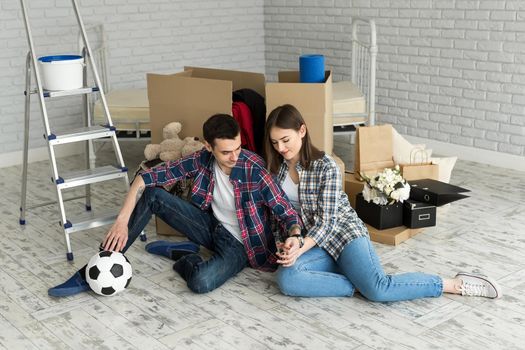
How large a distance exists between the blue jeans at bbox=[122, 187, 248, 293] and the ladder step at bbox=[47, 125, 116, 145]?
48 cm

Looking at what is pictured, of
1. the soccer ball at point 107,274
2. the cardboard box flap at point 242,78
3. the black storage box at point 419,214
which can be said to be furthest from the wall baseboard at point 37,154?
the black storage box at point 419,214

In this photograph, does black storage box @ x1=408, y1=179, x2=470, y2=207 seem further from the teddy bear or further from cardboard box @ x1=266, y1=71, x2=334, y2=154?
the teddy bear

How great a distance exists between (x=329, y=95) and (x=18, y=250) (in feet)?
5.59

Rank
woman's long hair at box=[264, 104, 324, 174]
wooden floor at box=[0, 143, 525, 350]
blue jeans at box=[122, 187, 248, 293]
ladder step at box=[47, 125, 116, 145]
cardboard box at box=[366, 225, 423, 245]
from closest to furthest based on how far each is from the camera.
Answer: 1. wooden floor at box=[0, 143, 525, 350]
2. woman's long hair at box=[264, 104, 324, 174]
3. blue jeans at box=[122, 187, 248, 293]
4. ladder step at box=[47, 125, 116, 145]
5. cardboard box at box=[366, 225, 423, 245]

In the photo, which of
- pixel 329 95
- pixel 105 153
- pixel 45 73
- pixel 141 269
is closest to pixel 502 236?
pixel 329 95

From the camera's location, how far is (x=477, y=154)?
475 centimetres

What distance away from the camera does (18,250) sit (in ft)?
11.4

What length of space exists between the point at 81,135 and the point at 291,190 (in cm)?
106

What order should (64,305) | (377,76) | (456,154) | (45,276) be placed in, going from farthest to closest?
1. (377,76)
2. (456,154)
3. (45,276)
4. (64,305)

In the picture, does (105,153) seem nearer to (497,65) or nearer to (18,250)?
(18,250)

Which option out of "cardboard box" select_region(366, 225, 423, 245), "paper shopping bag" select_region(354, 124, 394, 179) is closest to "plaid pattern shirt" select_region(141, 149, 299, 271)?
"cardboard box" select_region(366, 225, 423, 245)

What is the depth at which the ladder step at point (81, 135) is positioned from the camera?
3252mm

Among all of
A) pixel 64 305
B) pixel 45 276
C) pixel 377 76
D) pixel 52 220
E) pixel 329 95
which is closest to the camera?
pixel 64 305

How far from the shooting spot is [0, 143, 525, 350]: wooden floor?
253cm
